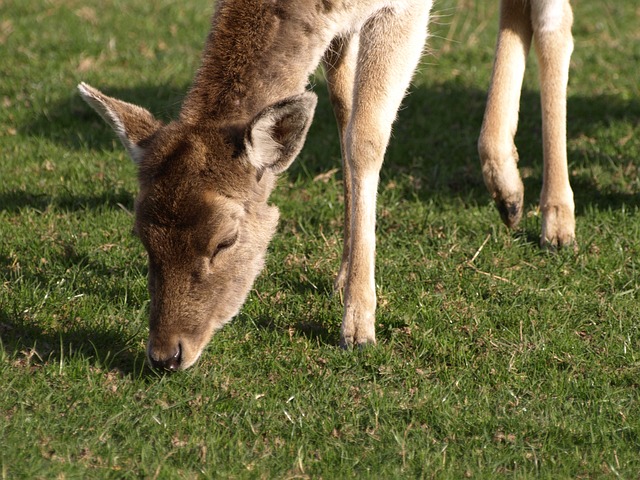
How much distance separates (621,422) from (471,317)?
115 cm

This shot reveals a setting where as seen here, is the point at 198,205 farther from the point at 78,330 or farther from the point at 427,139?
the point at 427,139

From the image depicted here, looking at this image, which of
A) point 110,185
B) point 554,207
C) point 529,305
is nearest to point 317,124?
point 110,185

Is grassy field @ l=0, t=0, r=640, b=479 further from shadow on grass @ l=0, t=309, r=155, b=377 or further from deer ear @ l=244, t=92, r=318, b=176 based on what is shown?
deer ear @ l=244, t=92, r=318, b=176

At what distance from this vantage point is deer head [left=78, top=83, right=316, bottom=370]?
4.79m

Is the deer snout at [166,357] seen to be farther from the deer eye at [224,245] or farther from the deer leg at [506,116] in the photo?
the deer leg at [506,116]

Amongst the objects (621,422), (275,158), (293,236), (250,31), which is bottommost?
(293,236)

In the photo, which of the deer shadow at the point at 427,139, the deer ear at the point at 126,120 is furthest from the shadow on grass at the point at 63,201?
the deer ear at the point at 126,120

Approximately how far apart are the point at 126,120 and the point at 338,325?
151 cm

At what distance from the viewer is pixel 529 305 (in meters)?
5.77

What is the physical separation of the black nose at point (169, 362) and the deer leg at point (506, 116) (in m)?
2.55

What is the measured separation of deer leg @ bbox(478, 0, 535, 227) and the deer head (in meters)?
1.91

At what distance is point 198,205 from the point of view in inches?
189

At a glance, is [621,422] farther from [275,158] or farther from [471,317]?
[275,158]

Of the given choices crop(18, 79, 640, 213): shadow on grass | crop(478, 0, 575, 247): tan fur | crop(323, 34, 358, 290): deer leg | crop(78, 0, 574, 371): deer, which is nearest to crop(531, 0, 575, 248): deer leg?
crop(478, 0, 575, 247): tan fur
